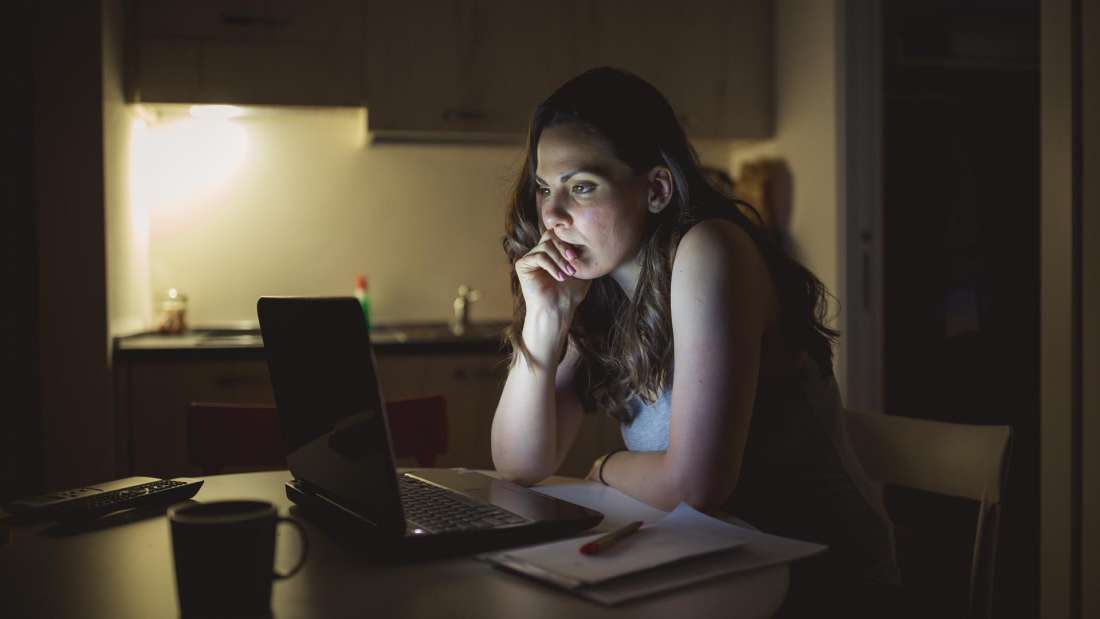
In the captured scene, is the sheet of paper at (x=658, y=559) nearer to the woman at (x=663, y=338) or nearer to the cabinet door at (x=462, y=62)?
the woman at (x=663, y=338)

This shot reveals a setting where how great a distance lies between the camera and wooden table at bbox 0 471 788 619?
0.77 m

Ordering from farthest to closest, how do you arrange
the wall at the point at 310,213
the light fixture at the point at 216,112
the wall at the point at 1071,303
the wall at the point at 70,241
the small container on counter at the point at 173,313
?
the wall at the point at 310,213
the small container on counter at the point at 173,313
the light fixture at the point at 216,112
the wall at the point at 70,241
the wall at the point at 1071,303

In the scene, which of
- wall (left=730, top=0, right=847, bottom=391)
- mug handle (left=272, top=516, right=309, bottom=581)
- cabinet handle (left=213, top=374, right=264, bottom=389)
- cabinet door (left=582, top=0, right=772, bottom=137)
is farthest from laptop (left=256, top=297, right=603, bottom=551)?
cabinet door (left=582, top=0, right=772, bottom=137)

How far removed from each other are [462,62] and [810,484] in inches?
87.3

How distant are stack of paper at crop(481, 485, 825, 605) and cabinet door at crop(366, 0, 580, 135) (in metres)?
2.32

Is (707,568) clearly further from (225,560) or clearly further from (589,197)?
(589,197)

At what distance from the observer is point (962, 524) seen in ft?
11.2

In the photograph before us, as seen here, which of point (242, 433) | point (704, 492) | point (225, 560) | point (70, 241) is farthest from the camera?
point (70, 241)

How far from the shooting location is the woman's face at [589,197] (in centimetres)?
135

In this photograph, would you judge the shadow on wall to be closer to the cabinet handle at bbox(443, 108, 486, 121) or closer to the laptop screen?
the cabinet handle at bbox(443, 108, 486, 121)

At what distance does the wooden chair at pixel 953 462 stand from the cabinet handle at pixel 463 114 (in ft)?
6.19

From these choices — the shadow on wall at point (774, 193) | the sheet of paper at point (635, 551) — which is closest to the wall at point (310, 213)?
the shadow on wall at point (774, 193)

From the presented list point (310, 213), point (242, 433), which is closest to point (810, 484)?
point (242, 433)

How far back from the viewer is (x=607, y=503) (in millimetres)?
1161
